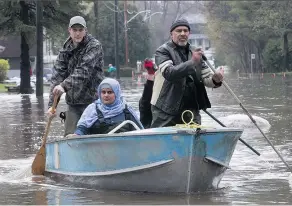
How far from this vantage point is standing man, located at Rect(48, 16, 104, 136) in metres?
10.6

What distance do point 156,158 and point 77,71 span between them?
2063 millimetres

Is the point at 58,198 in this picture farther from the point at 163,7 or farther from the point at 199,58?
the point at 163,7

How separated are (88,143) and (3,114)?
47.5ft

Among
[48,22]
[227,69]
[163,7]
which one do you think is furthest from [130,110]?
[163,7]

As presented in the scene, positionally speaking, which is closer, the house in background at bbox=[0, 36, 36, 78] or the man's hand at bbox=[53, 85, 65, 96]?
the man's hand at bbox=[53, 85, 65, 96]

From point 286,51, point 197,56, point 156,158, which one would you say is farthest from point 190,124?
point 286,51

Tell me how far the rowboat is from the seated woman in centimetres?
26

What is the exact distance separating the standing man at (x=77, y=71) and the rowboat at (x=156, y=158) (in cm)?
103

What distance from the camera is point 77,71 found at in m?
10.6

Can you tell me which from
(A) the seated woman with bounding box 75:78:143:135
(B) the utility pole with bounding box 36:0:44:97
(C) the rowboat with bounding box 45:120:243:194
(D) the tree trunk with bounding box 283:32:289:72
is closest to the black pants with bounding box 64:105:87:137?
(A) the seated woman with bounding box 75:78:143:135

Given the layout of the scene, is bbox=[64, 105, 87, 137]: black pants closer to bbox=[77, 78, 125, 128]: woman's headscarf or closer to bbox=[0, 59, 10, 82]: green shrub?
bbox=[77, 78, 125, 128]: woman's headscarf

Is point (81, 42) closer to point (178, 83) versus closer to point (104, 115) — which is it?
point (104, 115)

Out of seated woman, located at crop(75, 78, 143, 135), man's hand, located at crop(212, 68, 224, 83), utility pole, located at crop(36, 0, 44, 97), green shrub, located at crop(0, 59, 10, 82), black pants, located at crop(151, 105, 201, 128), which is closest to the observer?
man's hand, located at crop(212, 68, 224, 83)

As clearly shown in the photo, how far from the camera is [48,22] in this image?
38.6m
